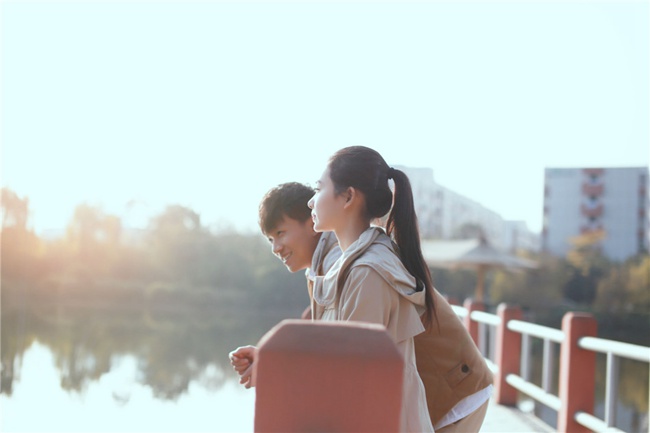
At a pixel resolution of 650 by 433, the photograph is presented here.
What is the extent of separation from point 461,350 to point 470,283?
92.8 feet

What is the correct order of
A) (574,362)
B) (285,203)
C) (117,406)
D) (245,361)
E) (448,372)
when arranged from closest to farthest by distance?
(245,361), (448,372), (285,203), (574,362), (117,406)

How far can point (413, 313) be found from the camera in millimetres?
1431

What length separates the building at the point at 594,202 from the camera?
4244 cm

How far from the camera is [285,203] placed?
2182mm

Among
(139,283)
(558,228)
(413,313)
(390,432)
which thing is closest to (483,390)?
(413,313)

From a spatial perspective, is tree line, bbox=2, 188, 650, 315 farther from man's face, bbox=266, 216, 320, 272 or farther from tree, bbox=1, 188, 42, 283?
man's face, bbox=266, 216, 320, 272

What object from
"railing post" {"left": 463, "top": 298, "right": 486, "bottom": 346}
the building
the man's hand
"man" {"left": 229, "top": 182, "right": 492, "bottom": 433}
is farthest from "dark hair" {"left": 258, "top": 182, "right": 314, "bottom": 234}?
the building

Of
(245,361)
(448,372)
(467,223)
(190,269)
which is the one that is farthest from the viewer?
(467,223)

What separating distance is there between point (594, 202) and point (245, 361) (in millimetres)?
44299

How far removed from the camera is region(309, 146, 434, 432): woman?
136 centimetres

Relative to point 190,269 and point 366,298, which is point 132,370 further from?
point 366,298

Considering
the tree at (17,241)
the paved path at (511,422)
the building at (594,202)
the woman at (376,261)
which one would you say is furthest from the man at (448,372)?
the building at (594,202)

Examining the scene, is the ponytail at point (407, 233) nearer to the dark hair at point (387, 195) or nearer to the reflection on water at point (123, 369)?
the dark hair at point (387, 195)

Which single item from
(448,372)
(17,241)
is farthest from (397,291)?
(17,241)
